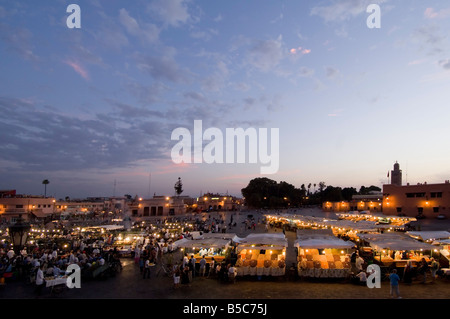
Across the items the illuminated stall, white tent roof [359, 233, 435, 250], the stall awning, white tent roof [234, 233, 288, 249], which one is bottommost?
the stall awning

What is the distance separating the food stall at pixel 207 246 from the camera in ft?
52.1

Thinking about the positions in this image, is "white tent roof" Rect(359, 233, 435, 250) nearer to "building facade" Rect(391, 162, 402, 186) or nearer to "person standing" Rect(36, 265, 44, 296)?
"person standing" Rect(36, 265, 44, 296)

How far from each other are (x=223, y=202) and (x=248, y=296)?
119319 millimetres

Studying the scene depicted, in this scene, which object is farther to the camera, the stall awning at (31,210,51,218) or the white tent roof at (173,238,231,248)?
the stall awning at (31,210,51,218)

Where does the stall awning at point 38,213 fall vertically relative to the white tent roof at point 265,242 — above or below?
below

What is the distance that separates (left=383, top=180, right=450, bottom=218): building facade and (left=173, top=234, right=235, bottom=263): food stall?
164 feet

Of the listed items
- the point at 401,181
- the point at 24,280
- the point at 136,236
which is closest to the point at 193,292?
the point at 24,280

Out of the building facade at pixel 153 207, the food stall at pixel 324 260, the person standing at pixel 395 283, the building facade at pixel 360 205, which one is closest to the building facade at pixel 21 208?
the building facade at pixel 153 207

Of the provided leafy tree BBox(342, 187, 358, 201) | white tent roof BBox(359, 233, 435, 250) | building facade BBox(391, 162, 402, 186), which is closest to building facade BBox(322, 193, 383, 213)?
leafy tree BBox(342, 187, 358, 201)

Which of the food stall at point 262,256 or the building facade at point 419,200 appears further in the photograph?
the building facade at point 419,200

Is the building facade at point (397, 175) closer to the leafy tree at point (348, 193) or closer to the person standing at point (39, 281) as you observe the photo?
the leafy tree at point (348, 193)

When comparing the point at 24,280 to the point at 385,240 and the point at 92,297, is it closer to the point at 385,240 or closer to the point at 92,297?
the point at 92,297

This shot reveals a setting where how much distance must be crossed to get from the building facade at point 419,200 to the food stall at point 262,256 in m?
48.7

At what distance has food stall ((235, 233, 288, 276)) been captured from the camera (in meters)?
14.1
